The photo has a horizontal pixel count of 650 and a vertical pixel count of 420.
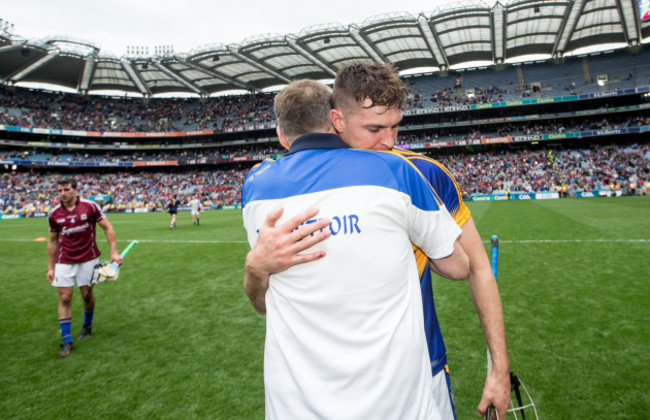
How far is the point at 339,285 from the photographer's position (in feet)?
3.91

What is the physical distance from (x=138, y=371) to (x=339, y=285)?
4049mm

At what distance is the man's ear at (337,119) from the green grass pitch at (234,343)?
111 inches

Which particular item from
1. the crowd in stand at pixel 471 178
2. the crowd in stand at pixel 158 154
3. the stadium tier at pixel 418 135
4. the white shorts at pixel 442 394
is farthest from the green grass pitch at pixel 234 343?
the crowd in stand at pixel 158 154

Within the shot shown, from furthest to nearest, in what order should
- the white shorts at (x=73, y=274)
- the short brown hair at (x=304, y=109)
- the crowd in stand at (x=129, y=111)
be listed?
the crowd in stand at (x=129, y=111), the white shorts at (x=73, y=274), the short brown hair at (x=304, y=109)

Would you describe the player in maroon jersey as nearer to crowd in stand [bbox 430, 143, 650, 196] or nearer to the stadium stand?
the stadium stand

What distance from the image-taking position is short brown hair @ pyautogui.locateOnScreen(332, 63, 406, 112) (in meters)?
1.57

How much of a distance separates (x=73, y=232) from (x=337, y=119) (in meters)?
5.39

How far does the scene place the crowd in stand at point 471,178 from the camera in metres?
35.5

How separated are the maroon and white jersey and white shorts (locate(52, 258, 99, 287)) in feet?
0.25

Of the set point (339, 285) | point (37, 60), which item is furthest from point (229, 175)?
point (339, 285)

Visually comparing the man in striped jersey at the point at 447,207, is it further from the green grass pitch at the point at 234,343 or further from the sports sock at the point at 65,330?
the sports sock at the point at 65,330

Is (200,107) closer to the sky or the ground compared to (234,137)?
closer to the sky

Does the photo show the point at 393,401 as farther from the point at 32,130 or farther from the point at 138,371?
the point at 32,130

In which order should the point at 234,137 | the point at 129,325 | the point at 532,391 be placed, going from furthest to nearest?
the point at 234,137 < the point at 129,325 < the point at 532,391
